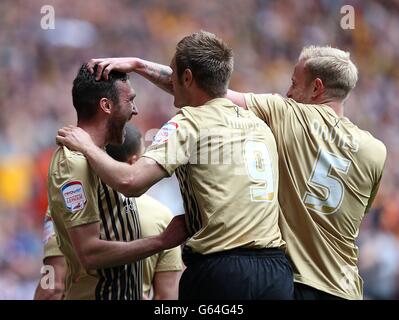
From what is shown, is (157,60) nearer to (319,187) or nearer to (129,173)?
(319,187)

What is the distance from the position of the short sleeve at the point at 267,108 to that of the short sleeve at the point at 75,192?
905 millimetres

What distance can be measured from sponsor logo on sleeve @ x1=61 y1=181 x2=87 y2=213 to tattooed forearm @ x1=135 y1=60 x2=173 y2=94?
0.77m

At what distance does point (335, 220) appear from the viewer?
4.22m

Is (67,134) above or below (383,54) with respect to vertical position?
below

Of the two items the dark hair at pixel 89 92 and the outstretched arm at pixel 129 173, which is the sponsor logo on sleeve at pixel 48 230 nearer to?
the dark hair at pixel 89 92

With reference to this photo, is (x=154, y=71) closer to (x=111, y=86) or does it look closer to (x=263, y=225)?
(x=111, y=86)

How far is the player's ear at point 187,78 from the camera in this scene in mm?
3887

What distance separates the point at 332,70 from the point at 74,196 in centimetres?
156

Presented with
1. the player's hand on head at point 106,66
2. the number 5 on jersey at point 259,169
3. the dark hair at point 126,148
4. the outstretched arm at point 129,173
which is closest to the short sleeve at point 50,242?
the dark hair at point 126,148

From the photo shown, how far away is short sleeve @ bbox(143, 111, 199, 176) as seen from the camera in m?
3.64

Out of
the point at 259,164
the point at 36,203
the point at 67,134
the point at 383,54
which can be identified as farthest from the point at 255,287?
the point at 383,54

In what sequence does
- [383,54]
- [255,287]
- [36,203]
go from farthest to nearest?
[383,54] → [36,203] → [255,287]
